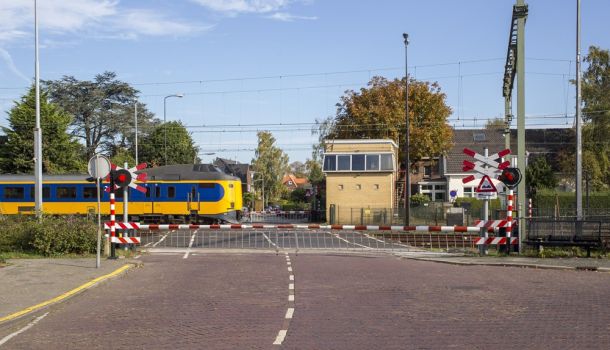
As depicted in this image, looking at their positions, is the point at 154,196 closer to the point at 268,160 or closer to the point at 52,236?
the point at 52,236

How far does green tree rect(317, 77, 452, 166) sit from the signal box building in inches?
288

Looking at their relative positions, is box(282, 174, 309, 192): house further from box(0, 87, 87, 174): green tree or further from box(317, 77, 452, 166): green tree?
box(0, 87, 87, 174): green tree

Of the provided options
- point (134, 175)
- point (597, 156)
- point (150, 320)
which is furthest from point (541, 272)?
point (597, 156)

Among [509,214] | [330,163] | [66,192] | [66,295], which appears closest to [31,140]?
[66,192]

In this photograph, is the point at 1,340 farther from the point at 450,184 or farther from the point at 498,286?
the point at 450,184

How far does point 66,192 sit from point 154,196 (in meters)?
5.56

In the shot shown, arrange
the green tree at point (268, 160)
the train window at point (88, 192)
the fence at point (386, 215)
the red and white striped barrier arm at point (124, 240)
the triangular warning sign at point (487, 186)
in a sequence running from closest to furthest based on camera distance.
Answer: the red and white striped barrier arm at point (124, 240)
the triangular warning sign at point (487, 186)
the train window at point (88, 192)
the fence at point (386, 215)
the green tree at point (268, 160)

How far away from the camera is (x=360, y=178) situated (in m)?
49.2

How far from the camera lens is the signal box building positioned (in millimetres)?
49000

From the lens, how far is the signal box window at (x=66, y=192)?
132 feet

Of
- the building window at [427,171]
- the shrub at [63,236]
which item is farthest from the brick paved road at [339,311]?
the building window at [427,171]

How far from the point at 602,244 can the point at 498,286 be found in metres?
7.59

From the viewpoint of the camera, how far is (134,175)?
744 inches

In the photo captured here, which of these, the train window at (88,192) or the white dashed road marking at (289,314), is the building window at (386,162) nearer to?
the train window at (88,192)
